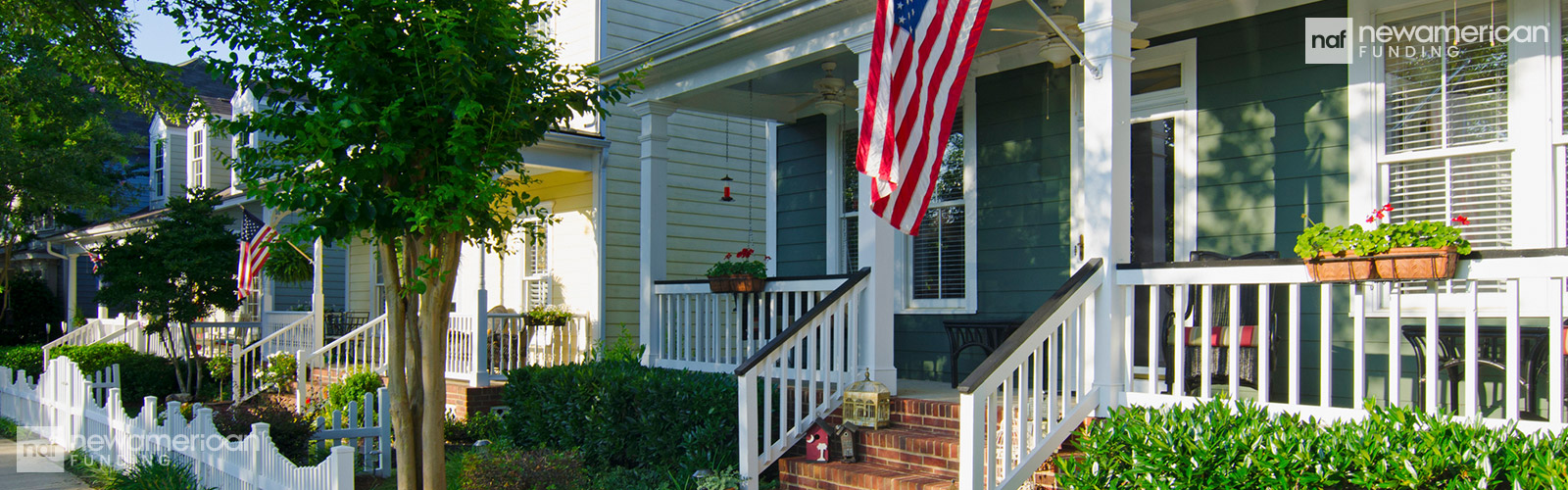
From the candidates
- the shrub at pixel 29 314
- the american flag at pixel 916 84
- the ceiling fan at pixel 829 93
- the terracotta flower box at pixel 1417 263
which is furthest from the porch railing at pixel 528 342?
the shrub at pixel 29 314

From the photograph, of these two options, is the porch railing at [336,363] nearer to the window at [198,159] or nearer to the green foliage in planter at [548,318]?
the green foliage in planter at [548,318]

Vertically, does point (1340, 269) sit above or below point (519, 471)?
Answer: above

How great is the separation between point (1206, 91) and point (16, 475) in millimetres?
9126

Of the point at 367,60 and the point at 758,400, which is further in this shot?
the point at 758,400

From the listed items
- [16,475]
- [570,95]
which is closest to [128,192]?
[16,475]

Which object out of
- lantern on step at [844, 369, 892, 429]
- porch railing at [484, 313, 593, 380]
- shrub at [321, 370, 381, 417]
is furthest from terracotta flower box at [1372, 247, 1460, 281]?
shrub at [321, 370, 381, 417]

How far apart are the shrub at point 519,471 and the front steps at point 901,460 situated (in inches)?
52.0

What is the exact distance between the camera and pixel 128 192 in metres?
23.9

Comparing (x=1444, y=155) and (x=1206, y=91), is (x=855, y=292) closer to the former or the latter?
(x=1206, y=91)

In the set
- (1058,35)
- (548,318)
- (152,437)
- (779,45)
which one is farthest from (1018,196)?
(152,437)

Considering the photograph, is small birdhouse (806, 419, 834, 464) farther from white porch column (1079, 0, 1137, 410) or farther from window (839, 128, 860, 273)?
window (839, 128, 860, 273)

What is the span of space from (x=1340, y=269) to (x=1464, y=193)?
6.14ft

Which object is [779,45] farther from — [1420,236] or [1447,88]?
[1420,236]

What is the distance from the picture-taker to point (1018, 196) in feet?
26.4
